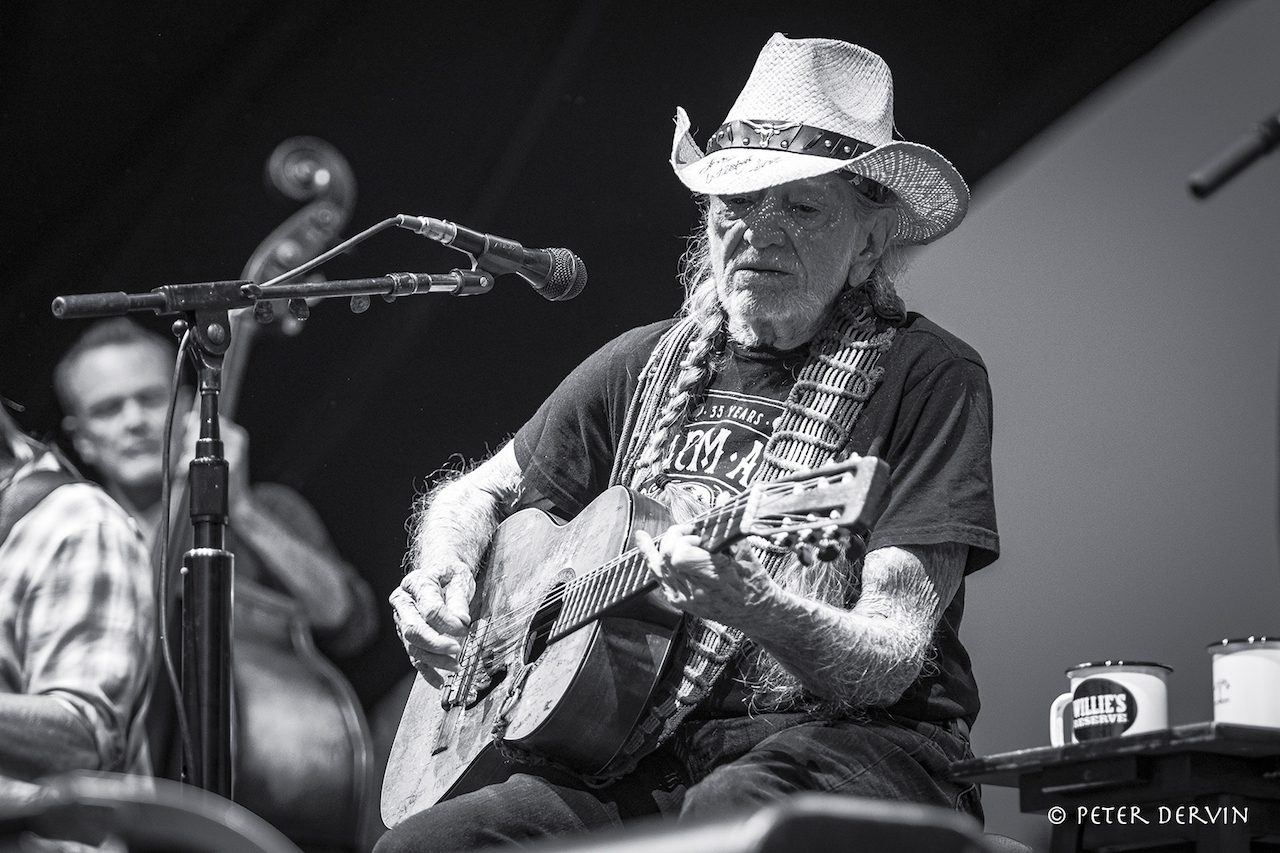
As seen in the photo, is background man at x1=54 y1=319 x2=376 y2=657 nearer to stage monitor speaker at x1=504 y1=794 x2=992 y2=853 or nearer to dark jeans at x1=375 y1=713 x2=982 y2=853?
dark jeans at x1=375 y1=713 x2=982 y2=853

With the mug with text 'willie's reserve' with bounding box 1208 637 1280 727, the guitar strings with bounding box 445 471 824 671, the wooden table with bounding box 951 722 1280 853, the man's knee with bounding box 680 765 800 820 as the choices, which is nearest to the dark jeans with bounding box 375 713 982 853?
the man's knee with bounding box 680 765 800 820

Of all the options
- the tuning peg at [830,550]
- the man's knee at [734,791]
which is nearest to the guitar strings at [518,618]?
the tuning peg at [830,550]

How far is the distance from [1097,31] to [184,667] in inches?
94.4

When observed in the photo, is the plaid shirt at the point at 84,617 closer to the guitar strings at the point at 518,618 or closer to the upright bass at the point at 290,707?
the upright bass at the point at 290,707

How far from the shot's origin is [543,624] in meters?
2.80

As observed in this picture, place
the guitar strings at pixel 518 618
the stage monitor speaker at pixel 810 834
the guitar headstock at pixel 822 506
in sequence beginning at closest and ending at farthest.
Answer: the stage monitor speaker at pixel 810 834, the guitar headstock at pixel 822 506, the guitar strings at pixel 518 618

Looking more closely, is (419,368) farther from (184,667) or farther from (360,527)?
(184,667)

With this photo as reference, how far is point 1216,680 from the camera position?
2467 mm

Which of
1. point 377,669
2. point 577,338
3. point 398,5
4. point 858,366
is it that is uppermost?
point 398,5

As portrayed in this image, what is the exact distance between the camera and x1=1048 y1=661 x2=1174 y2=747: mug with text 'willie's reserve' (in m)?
2.49

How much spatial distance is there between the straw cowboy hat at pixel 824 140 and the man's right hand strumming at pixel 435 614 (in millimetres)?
961

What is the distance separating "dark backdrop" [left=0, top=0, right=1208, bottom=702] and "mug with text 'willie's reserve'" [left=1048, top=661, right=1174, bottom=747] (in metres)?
1.51

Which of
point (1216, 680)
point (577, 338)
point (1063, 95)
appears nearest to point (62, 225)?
point (577, 338)

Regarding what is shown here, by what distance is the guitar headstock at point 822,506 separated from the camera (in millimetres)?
2135
